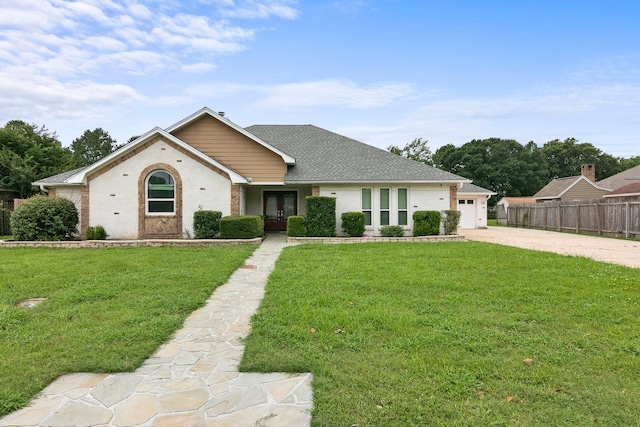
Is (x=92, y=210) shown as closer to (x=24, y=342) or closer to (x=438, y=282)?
(x=24, y=342)

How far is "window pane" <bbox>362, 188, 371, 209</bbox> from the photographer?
17.0m

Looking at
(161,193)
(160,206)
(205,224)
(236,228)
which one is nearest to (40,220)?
(160,206)

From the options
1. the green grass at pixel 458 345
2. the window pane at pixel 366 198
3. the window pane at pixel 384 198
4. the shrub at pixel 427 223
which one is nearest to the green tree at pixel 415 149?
the window pane at pixel 384 198

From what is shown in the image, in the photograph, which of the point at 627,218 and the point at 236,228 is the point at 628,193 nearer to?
the point at 627,218

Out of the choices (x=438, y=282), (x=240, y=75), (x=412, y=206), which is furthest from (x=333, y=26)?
(x=438, y=282)

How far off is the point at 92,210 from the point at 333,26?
1237cm

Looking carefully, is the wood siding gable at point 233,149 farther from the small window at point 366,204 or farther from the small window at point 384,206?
the small window at point 384,206

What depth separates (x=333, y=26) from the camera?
14633mm

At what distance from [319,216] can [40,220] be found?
1083 cm

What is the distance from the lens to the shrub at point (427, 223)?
1581 centimetres

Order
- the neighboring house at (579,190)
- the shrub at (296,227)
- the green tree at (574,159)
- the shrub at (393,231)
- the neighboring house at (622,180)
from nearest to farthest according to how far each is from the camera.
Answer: the shrub at (296,227), the shrub at (393,231), the neighboring house at (622,180), the neighboring house at (579,190), the green tree at (574,159)

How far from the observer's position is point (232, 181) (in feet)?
50.1

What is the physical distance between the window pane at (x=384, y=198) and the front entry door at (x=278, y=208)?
179 inches

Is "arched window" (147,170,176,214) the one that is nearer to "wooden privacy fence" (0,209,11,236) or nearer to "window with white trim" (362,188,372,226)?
"window with white trim" (362,188,372,226)
